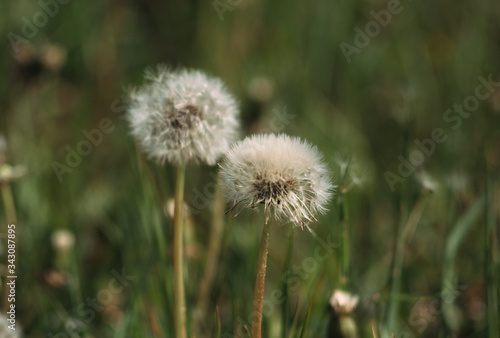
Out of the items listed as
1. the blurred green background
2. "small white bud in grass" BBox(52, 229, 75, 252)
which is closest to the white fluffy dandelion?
the blurred green background

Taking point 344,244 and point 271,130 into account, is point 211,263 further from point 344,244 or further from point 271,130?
point 271,130

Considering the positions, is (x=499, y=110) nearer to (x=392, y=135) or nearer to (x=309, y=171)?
(x=392, y=135)

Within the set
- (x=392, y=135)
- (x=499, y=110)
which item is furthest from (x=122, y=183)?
(x=499, y=110)

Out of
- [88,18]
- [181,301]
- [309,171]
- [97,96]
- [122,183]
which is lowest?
[181,301]

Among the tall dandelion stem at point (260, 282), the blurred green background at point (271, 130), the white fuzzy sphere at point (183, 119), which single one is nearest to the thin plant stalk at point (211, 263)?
the blurred green background at point (271, 130)

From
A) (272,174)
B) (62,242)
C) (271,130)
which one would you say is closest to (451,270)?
(272,174)

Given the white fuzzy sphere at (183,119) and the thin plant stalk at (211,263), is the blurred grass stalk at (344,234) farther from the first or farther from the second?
the thin plant stalk at (211,263)
